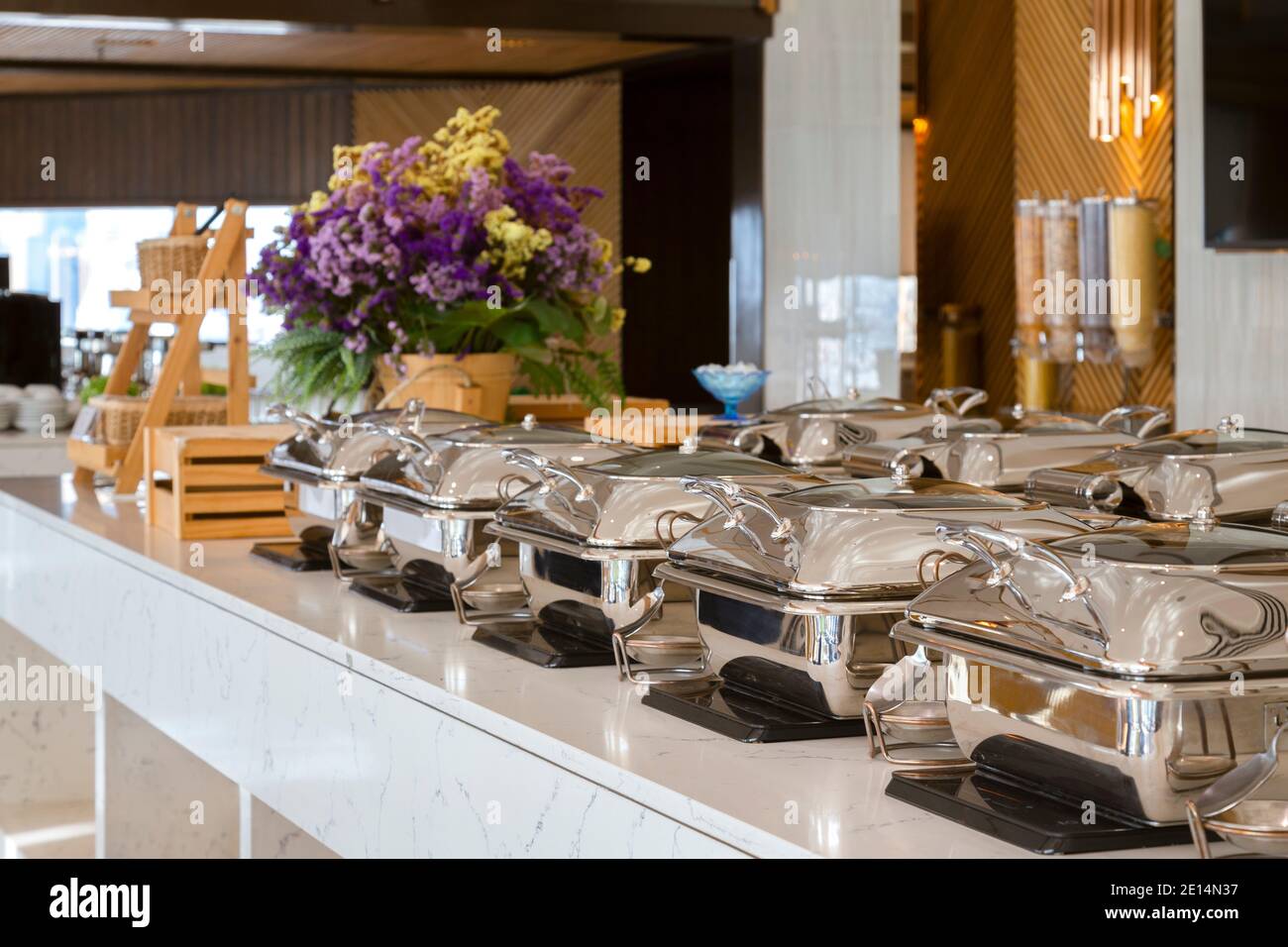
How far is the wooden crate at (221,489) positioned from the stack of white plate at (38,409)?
8.97 feet

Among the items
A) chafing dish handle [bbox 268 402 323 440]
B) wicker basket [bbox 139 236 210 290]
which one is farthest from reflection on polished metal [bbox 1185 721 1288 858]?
wicker basket [bbox 139 236 210 290]

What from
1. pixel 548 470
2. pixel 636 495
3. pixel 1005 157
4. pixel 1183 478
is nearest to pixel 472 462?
pixel 548 470

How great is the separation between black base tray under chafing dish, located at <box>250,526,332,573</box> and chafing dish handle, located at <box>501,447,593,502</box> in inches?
32.7

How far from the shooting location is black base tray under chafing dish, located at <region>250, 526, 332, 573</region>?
2.65m

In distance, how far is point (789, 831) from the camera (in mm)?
1226

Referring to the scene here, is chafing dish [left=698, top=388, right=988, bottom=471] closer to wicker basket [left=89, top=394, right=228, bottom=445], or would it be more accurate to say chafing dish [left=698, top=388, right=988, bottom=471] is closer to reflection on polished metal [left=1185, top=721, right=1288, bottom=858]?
reflection on polished metal [left=1185, top=721, right=1288, bottom=858]

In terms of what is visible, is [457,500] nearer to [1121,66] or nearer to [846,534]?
[846,534]

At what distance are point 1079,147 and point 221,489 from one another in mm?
5540

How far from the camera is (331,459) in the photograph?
2.45 meters

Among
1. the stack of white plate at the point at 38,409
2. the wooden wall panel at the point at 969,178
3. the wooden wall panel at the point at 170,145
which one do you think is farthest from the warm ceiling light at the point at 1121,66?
the wooden wall panel at the point at 170,145

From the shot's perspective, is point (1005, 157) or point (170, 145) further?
point (170, 145)

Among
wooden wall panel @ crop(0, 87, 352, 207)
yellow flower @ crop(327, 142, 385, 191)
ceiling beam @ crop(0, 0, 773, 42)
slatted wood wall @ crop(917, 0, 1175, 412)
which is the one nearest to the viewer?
yellow flower @ crop(327, 142, 385, 191)

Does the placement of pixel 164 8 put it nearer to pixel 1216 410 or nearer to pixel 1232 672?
pixel 1216 410
